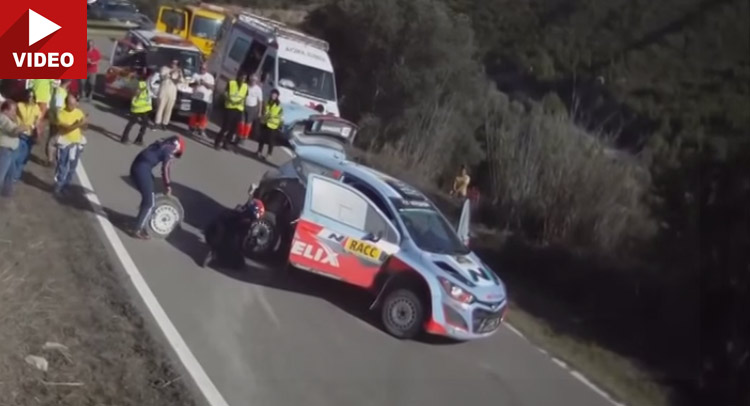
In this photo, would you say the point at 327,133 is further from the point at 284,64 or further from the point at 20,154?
the point at 20,154

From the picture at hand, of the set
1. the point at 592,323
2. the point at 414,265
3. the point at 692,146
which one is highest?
the point at 692,146

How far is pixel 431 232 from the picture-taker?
16.5 m

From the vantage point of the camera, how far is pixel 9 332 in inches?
472

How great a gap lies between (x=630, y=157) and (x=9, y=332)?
16.8 meters

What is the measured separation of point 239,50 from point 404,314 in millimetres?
15705

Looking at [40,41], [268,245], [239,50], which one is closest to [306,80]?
[239,50]

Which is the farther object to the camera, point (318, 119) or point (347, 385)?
point (318, 119)

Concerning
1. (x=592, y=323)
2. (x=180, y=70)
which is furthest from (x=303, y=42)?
(x=592, y=323)

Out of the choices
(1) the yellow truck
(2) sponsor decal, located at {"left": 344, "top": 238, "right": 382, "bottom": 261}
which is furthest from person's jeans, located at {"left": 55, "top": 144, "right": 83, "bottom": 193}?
(1) the yellow truck

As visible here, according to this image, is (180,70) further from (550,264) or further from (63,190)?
(550,264)

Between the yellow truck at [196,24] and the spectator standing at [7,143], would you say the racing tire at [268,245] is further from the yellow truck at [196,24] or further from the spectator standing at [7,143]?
the yellow truck at [196,24]

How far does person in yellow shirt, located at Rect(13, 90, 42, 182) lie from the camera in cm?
1764

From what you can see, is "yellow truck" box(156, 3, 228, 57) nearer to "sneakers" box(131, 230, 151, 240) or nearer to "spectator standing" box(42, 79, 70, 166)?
"spectator standing" box(42, 79, 70, 166)

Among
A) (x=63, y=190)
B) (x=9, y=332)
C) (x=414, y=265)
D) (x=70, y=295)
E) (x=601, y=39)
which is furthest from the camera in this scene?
(x=601, y=39)
